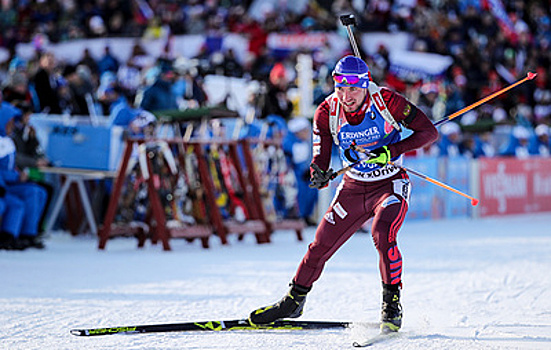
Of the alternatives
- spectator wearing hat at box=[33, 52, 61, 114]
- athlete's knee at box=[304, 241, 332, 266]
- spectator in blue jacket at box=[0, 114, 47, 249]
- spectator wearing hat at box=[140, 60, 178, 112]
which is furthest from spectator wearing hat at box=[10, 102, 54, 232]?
athlete's knee at box=[304, 241, 332, 266]

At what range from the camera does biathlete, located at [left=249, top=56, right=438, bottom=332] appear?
531 centimetres

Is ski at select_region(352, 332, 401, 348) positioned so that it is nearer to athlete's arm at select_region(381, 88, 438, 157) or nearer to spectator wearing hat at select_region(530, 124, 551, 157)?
athlete's arm at select_region(381, 88, 438, 157)

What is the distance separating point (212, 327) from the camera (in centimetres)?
532

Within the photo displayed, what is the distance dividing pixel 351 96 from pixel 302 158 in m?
7.90

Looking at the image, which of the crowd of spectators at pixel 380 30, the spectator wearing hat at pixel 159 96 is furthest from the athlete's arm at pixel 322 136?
the crowd of spectators at pixel 380 30

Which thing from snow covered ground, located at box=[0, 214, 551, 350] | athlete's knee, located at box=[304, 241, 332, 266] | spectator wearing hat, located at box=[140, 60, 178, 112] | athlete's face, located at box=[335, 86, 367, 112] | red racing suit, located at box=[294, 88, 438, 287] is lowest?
snow covered ground, located at box=[0, 214, 551, 350]

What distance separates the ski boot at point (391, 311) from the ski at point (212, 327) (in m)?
0.27

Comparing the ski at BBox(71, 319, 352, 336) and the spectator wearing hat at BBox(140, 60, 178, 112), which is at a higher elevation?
the spectator wearing hat at BBox(140, 60, 178, 112)

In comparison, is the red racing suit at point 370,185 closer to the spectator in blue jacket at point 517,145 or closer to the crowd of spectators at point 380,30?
the crowd of spectators at point 380,30

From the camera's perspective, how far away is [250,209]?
10969 millimetres

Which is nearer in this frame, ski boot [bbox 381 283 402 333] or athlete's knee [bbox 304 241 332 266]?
ski boot [bbox 381 283 402 333]

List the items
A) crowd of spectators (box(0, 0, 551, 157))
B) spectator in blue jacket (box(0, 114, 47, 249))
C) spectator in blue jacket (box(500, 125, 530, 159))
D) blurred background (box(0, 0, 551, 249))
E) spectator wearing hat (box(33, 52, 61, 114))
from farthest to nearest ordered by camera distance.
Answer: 1. crowd of spectators (box(0, 0, 551, 157))
2. spectator in blue jacket (box(500, 125, 530, 159))
3. spectator wearing hat (box(33, 52, 61, 114))
4. blurred background (box(0, 0, 551, 249))
5. spectator in blue jacket (box(0, 114, 47, 249))

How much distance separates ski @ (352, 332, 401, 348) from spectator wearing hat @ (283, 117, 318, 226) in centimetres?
801

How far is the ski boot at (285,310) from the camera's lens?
5.43m
